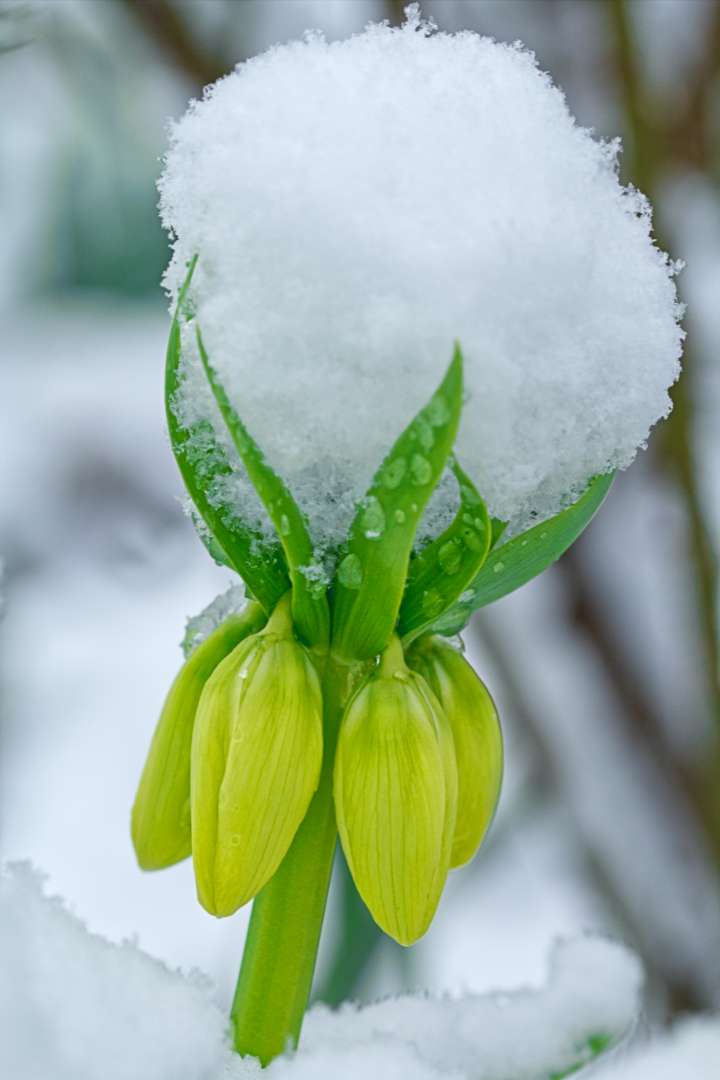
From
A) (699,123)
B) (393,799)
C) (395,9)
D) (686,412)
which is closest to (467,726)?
(393,799)

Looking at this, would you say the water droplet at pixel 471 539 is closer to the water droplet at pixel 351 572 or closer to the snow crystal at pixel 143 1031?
the water droplet at pixel 351 572

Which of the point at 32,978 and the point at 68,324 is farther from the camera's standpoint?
the point at 68,324

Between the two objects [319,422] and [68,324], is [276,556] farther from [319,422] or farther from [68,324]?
[68,324]

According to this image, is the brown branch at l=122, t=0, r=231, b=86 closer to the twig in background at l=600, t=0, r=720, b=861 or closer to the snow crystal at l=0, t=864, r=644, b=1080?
the twig in background at l=600, t=0, r=720, b=861

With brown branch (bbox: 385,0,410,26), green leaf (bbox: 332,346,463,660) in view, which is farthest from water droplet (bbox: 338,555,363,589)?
brown branch (bbox: 385,0,410,26)

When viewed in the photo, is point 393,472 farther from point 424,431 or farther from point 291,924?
point 291,924

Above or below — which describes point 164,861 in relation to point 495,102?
below

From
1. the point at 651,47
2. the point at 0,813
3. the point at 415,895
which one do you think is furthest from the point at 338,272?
the point at 651,47
